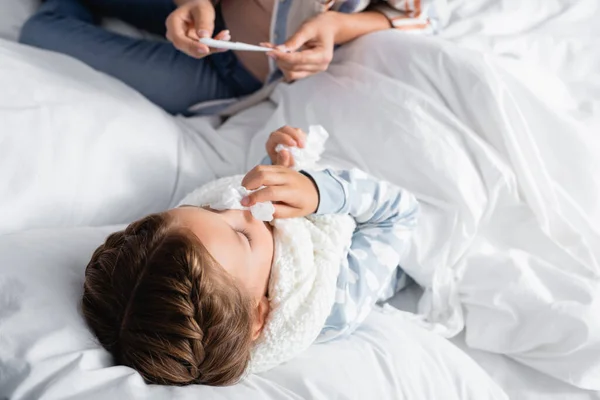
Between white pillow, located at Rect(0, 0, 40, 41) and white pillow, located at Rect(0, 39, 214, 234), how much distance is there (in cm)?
22

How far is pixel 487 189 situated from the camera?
3.25 ft

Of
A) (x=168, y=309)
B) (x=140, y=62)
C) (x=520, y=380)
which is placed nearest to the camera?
(x=168, y=309)

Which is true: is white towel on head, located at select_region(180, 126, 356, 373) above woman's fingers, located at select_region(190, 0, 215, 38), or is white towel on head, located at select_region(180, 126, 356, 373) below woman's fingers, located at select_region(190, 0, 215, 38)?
below

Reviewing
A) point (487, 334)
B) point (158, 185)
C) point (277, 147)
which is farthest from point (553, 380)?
point (158, 185)

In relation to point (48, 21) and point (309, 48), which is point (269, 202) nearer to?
point (309, 48)

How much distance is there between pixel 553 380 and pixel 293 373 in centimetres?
38

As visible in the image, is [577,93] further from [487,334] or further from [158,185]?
[158,185]

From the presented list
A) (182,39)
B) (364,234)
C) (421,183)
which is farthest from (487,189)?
(182,39)

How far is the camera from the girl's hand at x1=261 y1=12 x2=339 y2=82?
103 cm

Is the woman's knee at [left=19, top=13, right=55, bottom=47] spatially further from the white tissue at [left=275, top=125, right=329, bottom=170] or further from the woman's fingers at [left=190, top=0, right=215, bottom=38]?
the white tissue at [left=275, top=125, right=329, bottom=170]

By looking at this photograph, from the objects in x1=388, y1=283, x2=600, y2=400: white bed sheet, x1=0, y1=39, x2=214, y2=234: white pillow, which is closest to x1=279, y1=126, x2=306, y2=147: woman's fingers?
x1=0, y1=39, x2=214, y2=234: white pillow

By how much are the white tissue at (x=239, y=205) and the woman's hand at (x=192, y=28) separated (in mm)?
278

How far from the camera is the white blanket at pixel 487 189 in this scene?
3.00 feet

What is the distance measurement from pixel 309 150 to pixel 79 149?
347 millimetres
